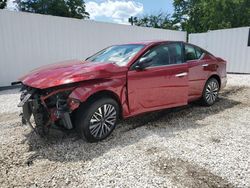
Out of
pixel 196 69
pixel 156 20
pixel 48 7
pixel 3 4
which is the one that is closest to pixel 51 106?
pixel 196 69

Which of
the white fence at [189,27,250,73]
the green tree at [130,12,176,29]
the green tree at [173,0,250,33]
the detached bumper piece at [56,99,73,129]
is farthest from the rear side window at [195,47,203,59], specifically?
the green tree at [130,12,176,29]

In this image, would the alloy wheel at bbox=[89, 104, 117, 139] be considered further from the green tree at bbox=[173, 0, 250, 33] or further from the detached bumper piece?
Result: the green tree at bbox=[173, 0, 250, 33]

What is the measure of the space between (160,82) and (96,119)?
53.7 inches

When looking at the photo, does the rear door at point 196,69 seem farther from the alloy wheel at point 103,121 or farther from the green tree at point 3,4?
the green tree at point 3,4

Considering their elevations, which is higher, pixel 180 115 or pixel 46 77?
pixel 46 77

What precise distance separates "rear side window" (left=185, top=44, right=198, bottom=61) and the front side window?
23 cm

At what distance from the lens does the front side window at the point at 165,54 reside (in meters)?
3.90

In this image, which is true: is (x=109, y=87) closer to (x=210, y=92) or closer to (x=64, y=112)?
(x=64, y=112)

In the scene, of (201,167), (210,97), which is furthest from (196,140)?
(210,97)

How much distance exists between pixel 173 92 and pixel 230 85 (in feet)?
15.0

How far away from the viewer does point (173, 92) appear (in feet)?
13.5

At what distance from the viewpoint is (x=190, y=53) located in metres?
4.70

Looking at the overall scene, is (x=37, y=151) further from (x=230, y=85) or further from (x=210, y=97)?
(x=230, y=85)

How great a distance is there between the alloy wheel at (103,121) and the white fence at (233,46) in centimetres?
926
